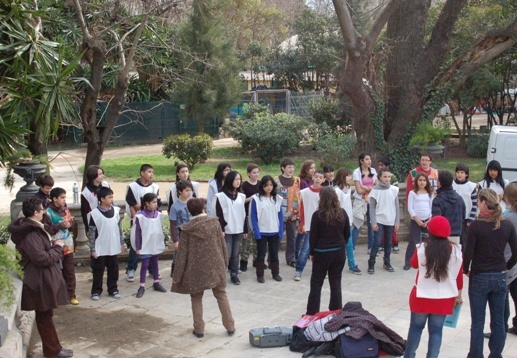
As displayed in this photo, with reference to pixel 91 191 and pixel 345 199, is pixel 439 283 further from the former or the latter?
pixel 91 191

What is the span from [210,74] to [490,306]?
24186 mm

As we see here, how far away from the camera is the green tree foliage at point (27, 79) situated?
382 inches

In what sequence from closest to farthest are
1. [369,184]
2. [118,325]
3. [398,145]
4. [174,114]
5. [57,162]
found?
[118,325]
[369,184]
[398,145]
[57,162]
[174,114]

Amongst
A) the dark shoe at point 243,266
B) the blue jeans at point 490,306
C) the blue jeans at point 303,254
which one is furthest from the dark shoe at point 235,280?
the blue jeans at point 490,306

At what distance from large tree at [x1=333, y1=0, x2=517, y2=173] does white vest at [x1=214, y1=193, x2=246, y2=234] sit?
6506mm

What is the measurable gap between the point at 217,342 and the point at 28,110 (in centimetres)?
498

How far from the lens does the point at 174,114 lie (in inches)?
1299

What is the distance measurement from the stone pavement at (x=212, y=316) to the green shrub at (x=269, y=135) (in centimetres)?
1467

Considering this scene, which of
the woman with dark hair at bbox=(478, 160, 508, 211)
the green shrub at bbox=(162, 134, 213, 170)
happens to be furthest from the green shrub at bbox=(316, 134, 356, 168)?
the woman with dark hair at bbox=(478, 160, 508, 211)

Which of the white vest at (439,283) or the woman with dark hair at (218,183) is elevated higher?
the woman with dark hair at (218,183)

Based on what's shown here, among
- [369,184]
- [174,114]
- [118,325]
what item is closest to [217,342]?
[118,325]

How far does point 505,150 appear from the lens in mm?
14656

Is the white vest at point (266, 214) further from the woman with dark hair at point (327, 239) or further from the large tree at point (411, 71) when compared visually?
the large tree at point (411, 71)

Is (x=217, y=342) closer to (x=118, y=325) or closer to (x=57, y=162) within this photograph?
(x=118, y=325)
